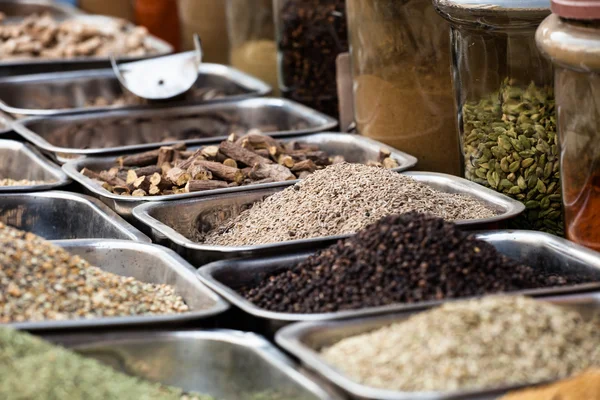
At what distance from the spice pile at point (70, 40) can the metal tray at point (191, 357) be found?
229cm

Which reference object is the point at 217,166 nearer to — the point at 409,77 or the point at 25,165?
the point at 409,77

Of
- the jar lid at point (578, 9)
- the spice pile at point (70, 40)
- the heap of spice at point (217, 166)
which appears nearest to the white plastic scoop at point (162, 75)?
the spice pile at point (70, 40)

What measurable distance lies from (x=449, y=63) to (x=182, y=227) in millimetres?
716

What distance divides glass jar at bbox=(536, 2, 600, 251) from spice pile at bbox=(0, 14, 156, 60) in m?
2.17

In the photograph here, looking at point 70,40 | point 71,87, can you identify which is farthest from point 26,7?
point 71,87

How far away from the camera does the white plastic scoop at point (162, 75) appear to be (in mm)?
2939

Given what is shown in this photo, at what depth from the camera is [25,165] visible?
252 cm

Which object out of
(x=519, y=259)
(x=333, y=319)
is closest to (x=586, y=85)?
(x=519, y=259)

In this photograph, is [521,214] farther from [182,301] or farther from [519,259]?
[182,301]

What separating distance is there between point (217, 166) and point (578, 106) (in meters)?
0.87

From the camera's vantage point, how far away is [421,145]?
228 centimetres

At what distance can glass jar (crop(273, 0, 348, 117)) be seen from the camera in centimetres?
278

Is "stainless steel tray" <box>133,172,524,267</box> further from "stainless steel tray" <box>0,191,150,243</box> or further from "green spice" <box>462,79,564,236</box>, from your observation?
"stainless steel tray" <box>0,191,150,243</box>

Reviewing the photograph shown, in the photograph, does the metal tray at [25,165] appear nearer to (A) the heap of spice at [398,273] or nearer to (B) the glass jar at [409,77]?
(B) the glass jar at [409,77]
